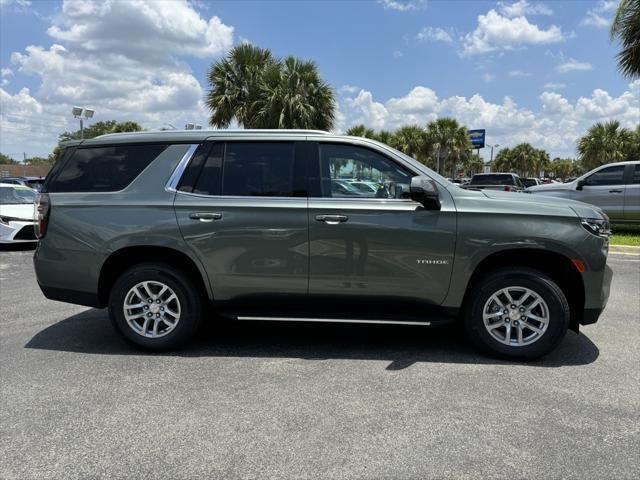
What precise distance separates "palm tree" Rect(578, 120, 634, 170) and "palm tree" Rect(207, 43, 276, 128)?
1394 inches

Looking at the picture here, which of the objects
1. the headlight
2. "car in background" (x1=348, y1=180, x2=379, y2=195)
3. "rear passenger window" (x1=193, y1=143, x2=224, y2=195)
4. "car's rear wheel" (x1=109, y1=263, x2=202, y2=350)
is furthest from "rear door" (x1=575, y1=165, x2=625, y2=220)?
"car's rear wheel" (x1=109, y1=263, x2=202, y2=350)

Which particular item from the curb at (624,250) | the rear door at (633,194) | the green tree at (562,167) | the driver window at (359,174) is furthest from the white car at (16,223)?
the green tree at (562,167)

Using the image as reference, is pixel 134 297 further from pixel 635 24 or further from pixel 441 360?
pixel 635 24

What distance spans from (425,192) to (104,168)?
2.85m

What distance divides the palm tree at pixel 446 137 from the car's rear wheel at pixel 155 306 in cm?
4282

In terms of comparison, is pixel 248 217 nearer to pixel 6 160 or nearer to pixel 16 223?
pixel 16 223

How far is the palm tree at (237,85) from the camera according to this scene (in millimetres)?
23109

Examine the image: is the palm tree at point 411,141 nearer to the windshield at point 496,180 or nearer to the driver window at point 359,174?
the windshield at point 496,180

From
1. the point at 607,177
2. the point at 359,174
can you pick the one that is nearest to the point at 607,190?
the point at 607,177

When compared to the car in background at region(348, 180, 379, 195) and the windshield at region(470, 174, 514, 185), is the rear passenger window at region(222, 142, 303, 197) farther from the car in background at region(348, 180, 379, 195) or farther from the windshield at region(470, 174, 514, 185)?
the windshield at region(470, 174, 514, 185)

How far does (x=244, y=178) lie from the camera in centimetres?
425

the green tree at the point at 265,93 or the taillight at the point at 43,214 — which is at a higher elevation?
the green tree at the point at 265,93

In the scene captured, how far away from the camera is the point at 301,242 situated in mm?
4078

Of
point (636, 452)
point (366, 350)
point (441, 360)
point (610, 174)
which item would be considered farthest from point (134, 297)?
point (610, 174)
